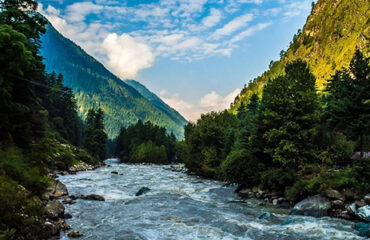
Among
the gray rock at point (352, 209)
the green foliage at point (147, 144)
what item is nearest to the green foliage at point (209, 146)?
the gray rock at point (352, 209)

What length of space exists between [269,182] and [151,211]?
13.3m

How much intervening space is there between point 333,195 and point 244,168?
12652 millimetres

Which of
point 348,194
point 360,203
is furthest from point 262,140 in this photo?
point 360,203

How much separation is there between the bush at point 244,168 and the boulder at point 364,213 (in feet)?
46.5

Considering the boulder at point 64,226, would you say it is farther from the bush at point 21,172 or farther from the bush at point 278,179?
the bush at point 278,179

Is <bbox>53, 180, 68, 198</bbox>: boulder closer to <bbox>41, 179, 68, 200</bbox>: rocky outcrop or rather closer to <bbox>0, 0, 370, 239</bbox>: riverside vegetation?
<bbox>41, 179, 68, 200</bbox>: rocky outcrop

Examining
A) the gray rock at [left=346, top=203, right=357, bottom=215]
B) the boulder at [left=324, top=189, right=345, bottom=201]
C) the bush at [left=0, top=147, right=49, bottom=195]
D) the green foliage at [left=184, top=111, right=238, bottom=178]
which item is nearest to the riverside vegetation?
the bush at [left=0, top=147, right=49, bottom=195]

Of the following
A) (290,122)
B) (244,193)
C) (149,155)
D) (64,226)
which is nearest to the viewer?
(64,226)

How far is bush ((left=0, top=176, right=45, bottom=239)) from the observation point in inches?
431

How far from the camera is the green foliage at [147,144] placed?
117 m

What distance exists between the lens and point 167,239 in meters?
13.9

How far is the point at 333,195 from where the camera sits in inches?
800

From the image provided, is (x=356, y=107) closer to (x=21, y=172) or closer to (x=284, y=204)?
(x=284, y=204)

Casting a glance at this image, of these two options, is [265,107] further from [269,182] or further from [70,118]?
[70,118]
